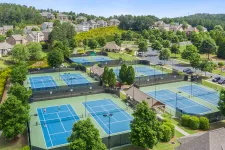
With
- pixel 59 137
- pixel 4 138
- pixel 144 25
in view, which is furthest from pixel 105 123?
pixel 144 25

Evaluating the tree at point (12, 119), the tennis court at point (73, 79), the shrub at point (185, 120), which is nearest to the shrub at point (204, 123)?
the shrub at point (185, 120)

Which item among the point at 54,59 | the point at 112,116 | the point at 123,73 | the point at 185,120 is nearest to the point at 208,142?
the point at 185,120

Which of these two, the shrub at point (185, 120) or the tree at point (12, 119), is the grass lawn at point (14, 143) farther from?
the shrub at point (185, 120)

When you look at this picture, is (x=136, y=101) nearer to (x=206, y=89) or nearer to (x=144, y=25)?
(x=206, y=89)

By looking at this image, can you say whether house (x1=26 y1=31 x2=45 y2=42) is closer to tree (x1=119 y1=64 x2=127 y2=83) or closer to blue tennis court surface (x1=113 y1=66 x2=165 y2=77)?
blue tennis court surface (x1=113 y1=66 x2=165 y2=77)

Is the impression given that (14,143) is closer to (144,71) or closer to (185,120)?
(185,120)
